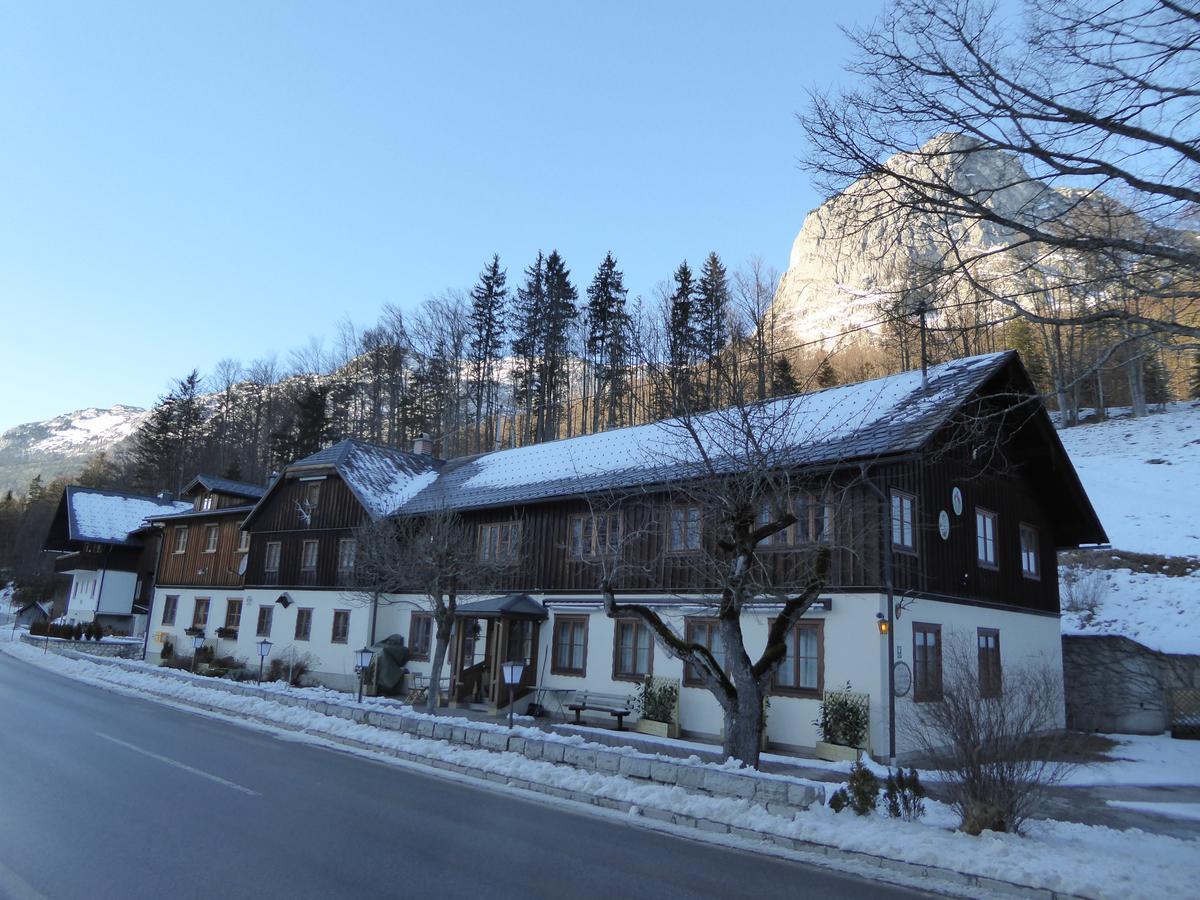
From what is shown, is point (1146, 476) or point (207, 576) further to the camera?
point (1146, 476)

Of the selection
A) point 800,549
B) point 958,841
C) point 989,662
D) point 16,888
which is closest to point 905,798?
point 958,841

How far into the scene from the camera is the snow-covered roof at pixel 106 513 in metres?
46.3

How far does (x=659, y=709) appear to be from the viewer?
1814 cm

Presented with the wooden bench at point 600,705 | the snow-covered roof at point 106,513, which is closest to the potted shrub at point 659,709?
the wooden bench at point 600,705

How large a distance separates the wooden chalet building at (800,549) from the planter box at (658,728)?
0.38 metres

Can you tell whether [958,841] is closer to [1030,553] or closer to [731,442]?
[731,442]

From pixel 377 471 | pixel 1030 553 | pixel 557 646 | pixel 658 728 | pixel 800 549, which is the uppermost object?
pixel 377 471

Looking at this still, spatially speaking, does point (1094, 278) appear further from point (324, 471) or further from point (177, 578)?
point (177, 578)

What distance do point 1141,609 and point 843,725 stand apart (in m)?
16.8

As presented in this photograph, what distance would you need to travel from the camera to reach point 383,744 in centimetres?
1441

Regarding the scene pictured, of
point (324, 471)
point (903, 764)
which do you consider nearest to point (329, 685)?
point (324, 471)

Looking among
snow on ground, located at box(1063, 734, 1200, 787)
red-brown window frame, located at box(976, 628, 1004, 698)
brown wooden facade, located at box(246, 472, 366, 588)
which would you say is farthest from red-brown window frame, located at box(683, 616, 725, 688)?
brown wooden facade, located at box(246, 472, 366, 588)

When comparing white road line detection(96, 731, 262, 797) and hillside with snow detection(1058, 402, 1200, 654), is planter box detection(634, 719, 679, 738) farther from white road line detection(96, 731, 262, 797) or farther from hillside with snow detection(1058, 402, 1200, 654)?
hillside with snow detection(1058, 402, 1200, 654)

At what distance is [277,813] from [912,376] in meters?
16.7
